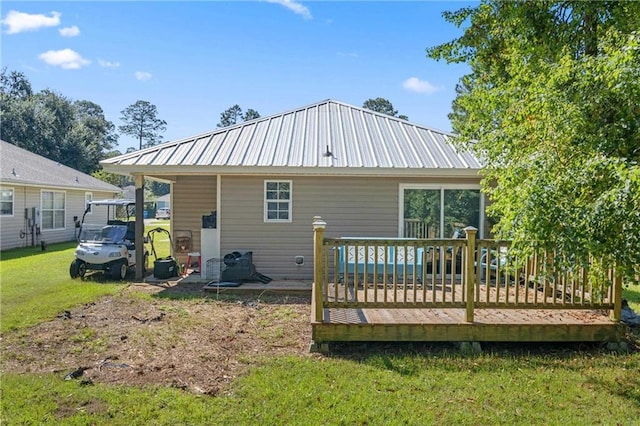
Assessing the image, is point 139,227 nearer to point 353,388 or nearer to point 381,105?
point 353,388

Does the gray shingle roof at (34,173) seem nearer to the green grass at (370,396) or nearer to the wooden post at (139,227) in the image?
the wooden post at (139,227)

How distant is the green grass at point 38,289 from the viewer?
19.7ft

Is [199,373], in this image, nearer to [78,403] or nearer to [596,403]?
[78,403]

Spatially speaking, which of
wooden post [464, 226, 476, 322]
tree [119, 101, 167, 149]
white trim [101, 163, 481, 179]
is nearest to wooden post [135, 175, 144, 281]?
white trim [101, 163, 481, 179]

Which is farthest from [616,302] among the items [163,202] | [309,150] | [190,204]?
[163,202]

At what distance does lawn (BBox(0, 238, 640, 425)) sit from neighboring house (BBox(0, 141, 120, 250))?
1042cm

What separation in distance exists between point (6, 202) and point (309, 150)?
1163cm

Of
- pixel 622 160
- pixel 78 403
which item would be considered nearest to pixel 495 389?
pixel 622 160

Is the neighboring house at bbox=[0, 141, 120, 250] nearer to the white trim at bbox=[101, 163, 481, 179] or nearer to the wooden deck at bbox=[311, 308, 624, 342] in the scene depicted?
the white trim at bbox=[101, 163, 481, 179]

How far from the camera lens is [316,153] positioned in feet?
29.1

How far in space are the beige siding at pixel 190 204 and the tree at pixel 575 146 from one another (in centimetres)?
772

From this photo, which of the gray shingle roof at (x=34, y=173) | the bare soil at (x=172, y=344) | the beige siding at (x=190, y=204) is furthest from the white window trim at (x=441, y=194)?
the gray shingle roof at (x=34, y=173)

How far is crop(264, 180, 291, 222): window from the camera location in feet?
28.6

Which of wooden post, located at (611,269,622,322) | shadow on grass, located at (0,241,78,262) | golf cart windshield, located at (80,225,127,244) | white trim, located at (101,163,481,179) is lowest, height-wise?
shadow on grass, located at (0,241,78,262)
